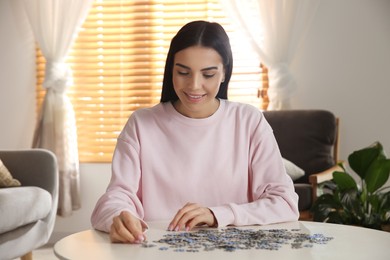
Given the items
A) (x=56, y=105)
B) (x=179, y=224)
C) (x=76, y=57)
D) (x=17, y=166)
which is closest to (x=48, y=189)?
(x=17, y=166)

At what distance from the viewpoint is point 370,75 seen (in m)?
5.39

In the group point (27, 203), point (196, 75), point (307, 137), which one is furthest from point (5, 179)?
point (196, 75)

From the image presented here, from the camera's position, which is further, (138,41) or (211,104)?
(138,41)

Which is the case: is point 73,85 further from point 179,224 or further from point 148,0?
point 179,224

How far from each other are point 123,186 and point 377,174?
109 inches

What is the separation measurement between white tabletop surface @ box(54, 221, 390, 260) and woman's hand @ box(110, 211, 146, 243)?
17 millimetres

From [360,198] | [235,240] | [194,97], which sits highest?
[194,97]

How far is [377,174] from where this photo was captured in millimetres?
4281

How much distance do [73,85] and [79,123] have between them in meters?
0.31

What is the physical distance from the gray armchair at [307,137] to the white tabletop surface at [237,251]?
3.32 meters

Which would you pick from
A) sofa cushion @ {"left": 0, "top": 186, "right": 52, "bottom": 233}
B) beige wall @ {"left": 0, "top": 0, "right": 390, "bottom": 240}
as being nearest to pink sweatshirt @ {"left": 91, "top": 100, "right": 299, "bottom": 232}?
sofa cushion @ {"left": 0, "top": 186, "right": 52, "bottom": 233}

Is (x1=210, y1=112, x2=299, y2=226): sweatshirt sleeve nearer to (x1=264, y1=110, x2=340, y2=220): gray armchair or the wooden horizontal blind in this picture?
(x1=264, y1=110, x2=340, y2=220): gray armchair

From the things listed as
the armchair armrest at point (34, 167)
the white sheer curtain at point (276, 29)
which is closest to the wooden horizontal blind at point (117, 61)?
the white sheer curtain at point (276, 29)

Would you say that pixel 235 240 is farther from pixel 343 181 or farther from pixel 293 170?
pixel 293 170
